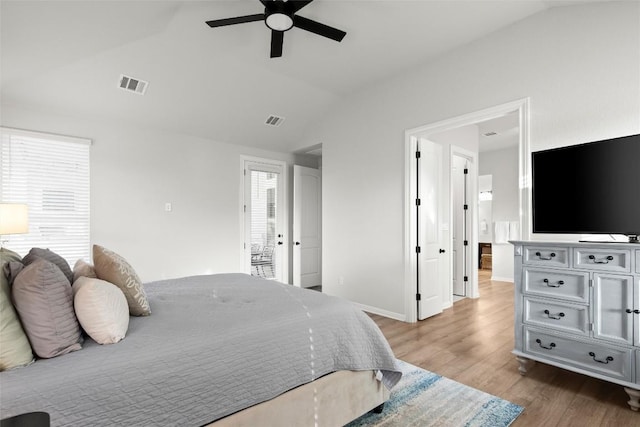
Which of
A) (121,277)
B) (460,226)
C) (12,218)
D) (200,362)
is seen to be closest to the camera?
(200,362)

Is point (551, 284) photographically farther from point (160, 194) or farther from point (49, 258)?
point (160, 194)

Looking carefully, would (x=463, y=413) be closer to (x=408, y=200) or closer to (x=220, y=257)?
(x=408, y=200)

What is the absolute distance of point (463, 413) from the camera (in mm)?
2102

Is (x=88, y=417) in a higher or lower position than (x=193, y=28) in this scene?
lower

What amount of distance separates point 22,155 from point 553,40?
5.45 meters

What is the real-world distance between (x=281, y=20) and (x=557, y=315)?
3.08 metres

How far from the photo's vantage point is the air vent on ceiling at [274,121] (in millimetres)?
5051

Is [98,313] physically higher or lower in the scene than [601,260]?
lower

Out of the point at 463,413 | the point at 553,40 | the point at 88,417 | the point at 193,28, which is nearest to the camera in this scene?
the point at 88,417

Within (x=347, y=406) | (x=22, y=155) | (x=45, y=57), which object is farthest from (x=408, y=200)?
(x=22, y=155)

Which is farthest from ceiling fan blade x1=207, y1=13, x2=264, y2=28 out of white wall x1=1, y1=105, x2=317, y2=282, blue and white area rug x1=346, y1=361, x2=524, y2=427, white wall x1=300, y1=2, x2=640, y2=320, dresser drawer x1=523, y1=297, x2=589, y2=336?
dresser drawer x1=523, y1=297, x2=589, y2=336

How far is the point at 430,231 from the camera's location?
14.1ft

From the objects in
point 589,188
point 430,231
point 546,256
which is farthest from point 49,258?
point 430,231

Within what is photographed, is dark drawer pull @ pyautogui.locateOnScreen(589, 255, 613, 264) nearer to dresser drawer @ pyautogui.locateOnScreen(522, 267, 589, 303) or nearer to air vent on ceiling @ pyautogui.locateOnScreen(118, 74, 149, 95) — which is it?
dresser drawer @ pyautogui.locateOnScreen(522, 267, 589, 303)
